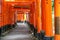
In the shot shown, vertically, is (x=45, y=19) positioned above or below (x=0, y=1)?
below

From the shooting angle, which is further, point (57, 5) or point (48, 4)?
point (48, 4)

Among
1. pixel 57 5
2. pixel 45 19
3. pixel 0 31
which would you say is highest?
pixel 57 5

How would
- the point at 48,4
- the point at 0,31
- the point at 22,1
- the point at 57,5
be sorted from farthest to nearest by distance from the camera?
the point at 22,1, the point at 0,31, the point at 48,4, the point at 57,5

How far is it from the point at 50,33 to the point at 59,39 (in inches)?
187

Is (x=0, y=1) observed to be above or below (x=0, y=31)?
above

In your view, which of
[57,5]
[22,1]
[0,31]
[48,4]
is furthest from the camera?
[22,1]

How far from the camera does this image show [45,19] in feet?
48.3

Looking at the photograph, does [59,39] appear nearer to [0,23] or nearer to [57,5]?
[57,5]

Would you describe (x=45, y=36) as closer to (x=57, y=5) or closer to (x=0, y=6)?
(x=57, y=5)

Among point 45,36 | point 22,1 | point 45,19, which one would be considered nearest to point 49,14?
point 45,19

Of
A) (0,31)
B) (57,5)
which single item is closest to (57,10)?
(57,5)

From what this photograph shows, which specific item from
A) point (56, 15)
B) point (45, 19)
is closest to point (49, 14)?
point (45, 19)

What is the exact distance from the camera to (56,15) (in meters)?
9.66

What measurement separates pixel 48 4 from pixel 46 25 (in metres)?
1.46
